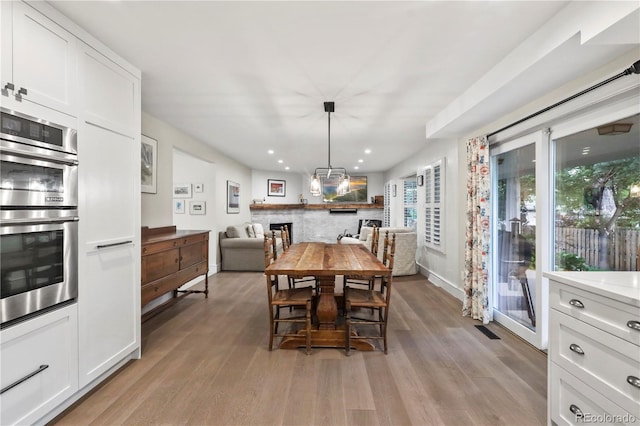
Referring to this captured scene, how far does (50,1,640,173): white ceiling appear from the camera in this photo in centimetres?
164

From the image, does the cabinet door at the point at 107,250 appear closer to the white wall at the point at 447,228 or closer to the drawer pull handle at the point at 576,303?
the drawer pull handle at the point at 576,303

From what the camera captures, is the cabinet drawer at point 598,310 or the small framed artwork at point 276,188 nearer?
the cabinet drawer at point 598,310

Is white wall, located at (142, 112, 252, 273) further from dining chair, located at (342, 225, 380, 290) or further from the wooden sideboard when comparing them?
dining chair, located at (342, 225, 380, 290)

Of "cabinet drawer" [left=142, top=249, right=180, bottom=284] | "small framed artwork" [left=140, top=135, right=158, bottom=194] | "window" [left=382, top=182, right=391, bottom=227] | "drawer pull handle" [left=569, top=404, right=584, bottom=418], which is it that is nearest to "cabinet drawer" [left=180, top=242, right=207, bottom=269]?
"cabinet drawer" [left=142, top=249, right=180, bottom=284]

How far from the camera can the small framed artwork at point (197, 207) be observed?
17.8 ft

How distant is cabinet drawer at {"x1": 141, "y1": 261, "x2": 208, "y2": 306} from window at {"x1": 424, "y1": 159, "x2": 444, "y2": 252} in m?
3.62

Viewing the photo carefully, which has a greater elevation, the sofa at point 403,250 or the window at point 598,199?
the window at point 598,199

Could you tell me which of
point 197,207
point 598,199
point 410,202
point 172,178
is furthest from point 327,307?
point 410,202

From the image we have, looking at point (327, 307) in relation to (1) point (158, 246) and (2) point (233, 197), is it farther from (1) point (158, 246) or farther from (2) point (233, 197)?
(2) point (233, 197)

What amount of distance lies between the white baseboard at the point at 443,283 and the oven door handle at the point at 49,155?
418 centimetres

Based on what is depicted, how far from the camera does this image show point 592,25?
1.47m

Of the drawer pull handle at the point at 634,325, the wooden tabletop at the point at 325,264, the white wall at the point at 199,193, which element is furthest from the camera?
the white wall at the point at 199,193

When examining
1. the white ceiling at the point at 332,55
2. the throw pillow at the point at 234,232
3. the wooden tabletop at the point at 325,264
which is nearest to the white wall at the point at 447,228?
the white ceiling at the point at 332,55

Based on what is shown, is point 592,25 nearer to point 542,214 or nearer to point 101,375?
point 542,214
